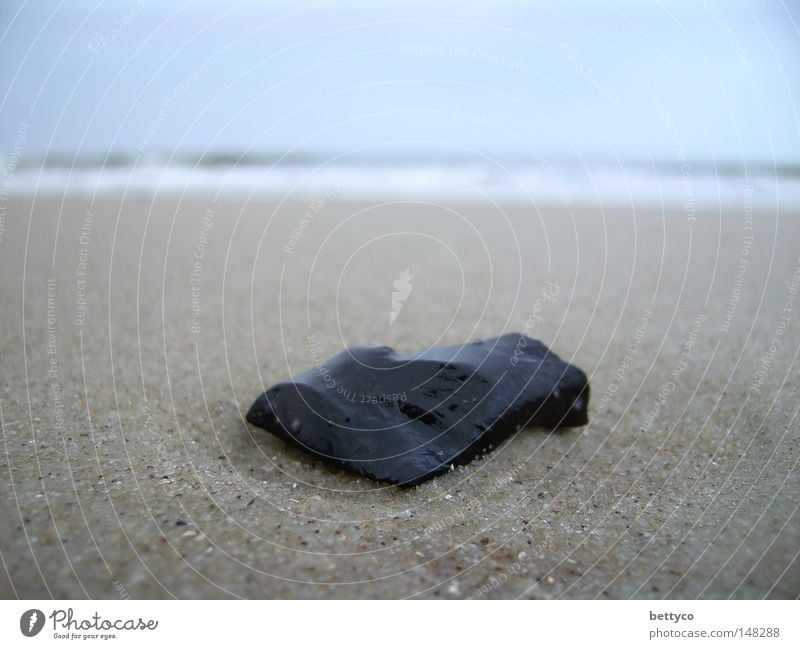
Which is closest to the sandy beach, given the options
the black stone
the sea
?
the black stone

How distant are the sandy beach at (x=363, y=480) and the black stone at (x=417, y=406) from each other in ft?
0.20

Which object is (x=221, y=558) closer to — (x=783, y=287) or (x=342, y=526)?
(x=342, y=526)

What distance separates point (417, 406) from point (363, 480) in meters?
0.29

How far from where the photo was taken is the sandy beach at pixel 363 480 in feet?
5.12

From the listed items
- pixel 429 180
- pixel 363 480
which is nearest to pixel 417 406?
pixel 363 480

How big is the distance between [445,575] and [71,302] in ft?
8.42

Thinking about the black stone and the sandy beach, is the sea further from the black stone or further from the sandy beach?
the black stone

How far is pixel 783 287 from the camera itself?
3906mm

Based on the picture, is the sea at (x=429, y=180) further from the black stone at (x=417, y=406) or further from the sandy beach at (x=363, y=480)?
the black stone at (x=417, y=406)

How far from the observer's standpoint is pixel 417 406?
2055 mm

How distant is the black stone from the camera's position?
6.37ft

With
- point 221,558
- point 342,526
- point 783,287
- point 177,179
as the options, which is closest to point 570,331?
point 783,287

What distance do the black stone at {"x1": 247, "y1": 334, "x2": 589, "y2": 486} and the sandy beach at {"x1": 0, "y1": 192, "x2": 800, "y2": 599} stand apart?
61 mm

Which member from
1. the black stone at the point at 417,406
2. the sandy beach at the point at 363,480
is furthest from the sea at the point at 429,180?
the black stone at the point at 417,406
